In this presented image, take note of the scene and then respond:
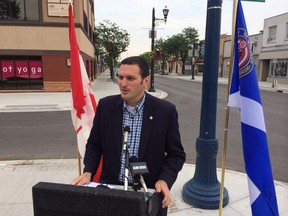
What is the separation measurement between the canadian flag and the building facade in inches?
634

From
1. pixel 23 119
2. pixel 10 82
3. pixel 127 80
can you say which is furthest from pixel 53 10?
pixel 127 80

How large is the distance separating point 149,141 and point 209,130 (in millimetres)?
1911

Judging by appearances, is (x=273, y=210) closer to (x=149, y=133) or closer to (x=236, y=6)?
(x=149, y=133)

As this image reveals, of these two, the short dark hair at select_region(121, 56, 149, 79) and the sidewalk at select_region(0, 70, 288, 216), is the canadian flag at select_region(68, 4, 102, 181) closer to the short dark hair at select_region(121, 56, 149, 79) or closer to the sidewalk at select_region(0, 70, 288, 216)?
the sidewalk at select_region(0, 70, 288, 216)

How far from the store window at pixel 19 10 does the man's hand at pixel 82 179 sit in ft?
62.3

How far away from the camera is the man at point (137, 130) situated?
214 centimetres

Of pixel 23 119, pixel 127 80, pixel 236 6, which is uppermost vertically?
pixel 236 6

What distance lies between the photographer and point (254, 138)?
285 cm

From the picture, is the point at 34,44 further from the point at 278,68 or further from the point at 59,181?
the point at 278,68

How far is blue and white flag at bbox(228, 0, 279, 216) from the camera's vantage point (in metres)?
2.81

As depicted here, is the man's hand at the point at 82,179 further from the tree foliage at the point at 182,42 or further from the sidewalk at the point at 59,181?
the tree foliage at the point at 182,42

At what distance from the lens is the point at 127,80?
212 centimetres

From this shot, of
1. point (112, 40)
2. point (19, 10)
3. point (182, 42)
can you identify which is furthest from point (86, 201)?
point (182, 42)

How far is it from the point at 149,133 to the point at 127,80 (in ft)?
1.49
